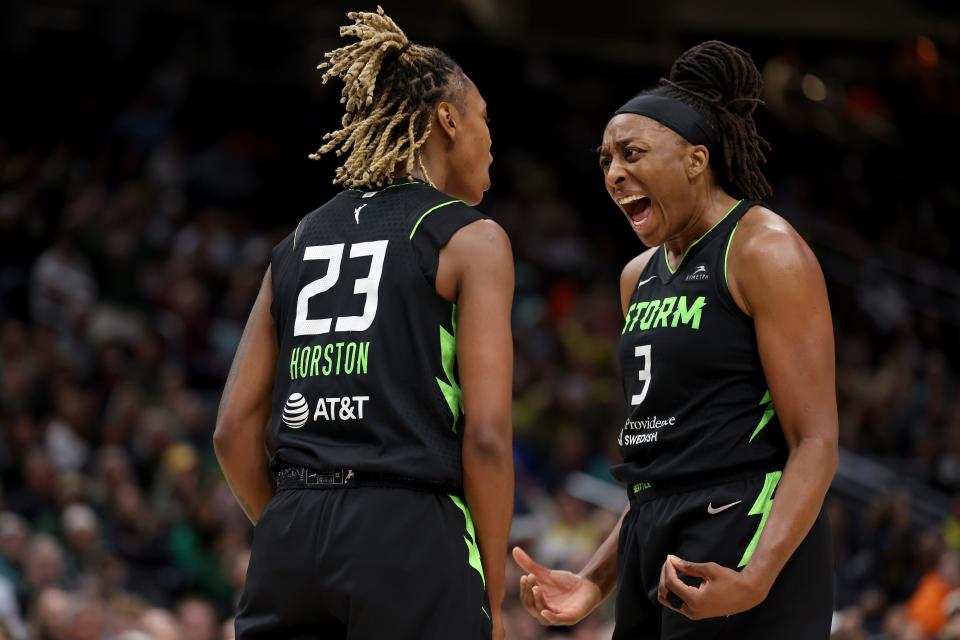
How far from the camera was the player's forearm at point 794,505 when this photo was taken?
346 centimetres

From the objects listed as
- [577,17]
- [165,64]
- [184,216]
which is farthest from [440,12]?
[184,216]

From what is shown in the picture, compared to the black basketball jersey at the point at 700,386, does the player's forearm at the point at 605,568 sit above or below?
below

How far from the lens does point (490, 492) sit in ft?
11.0

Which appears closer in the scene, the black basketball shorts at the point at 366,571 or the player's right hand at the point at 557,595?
the black basketball shorts at the point at 366,571

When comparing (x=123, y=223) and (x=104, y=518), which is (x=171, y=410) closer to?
(x=104, y=518)

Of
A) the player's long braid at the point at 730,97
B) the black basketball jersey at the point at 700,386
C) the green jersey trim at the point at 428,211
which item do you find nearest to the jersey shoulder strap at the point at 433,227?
the green jersey trim at the point at 428,211

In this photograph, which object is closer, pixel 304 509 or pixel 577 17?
pixel 304 509

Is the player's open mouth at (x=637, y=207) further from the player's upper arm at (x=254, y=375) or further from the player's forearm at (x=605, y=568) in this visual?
the player's upper arm at (x=254, y=375)

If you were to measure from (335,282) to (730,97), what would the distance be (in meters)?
1.23

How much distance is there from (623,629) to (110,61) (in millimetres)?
13102

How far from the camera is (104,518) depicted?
34.4 feet

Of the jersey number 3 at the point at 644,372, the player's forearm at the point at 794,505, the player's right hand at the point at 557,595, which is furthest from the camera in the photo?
the player's right hand at the point at 557,595

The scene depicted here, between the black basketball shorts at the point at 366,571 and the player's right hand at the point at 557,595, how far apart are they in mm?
637

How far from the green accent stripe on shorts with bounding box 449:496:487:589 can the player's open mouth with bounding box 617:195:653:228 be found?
96 cm
